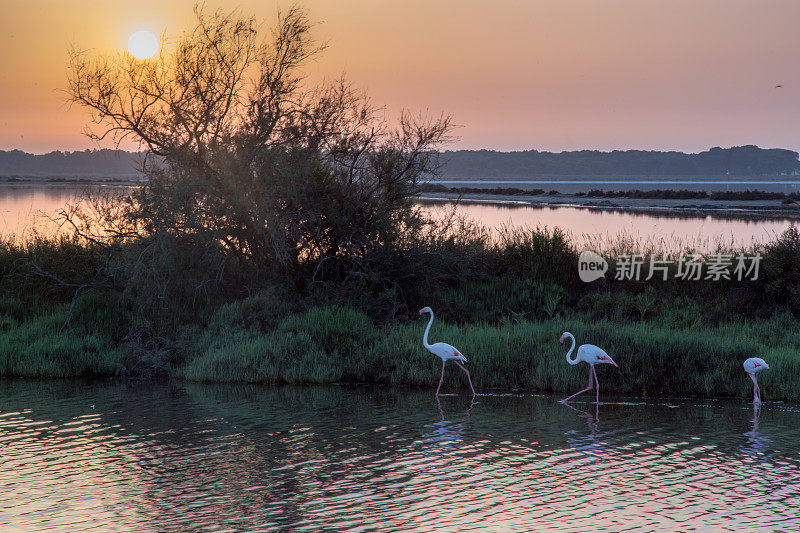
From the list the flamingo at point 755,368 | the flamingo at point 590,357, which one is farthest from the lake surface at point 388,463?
the flamingo at point 590,357

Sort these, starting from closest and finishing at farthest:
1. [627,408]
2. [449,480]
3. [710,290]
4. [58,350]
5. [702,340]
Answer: [449,480]
[627,408]
[702,340]
[58,350]
[710,290]

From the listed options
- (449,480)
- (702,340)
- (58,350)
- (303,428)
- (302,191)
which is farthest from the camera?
(302,191)

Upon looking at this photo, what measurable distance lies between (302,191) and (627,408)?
370 inches

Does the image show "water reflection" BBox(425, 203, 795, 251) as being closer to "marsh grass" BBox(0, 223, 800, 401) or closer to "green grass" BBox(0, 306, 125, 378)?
"marsh grass" BBox(0, 223, 800, 401)

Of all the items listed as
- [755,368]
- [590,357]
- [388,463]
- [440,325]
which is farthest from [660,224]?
[388,463]

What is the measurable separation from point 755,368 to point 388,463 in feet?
25.1

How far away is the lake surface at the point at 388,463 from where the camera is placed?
27.3 ft

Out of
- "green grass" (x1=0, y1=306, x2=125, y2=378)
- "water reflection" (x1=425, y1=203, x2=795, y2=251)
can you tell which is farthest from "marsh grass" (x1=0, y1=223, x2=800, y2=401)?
"water reflection" (x1=425, y1=203, x2=795, y2=251)

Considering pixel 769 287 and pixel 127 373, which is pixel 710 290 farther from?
pixel 127 373

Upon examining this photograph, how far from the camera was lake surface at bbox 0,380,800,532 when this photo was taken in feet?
27.3

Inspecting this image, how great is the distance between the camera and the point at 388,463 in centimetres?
1030

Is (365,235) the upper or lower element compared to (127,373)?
upper

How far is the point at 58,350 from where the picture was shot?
16969mm

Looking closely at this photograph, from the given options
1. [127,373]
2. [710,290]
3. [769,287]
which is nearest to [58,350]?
[127,373]
